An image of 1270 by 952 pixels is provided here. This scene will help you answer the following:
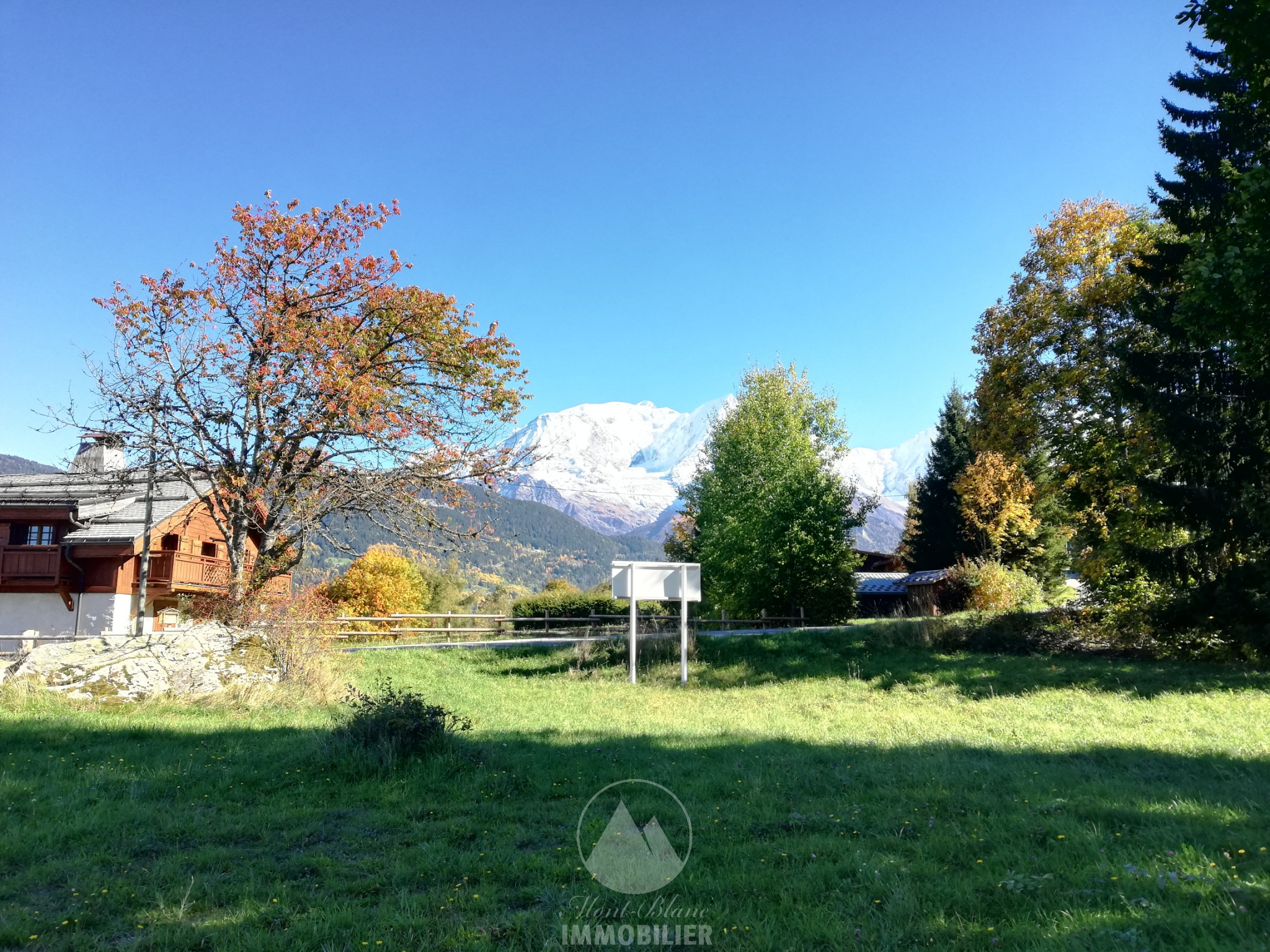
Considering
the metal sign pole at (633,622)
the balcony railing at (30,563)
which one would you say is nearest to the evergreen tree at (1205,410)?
the metal sign pole at (633,622)

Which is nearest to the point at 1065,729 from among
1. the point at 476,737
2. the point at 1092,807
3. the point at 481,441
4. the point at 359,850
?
the point at 1092,807

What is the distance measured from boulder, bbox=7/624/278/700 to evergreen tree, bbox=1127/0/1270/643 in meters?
18.5

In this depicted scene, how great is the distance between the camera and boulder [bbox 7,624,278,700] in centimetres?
1223

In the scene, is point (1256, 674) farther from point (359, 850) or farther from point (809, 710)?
point (359, 850)

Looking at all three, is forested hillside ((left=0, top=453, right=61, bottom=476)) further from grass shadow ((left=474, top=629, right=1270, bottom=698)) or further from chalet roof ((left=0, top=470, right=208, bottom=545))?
grass shadow ((left=474, top=629, right=1270, bottom=698))

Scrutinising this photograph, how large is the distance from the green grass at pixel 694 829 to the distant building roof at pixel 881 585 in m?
37.7

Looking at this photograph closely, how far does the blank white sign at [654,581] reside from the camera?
62.1 feet

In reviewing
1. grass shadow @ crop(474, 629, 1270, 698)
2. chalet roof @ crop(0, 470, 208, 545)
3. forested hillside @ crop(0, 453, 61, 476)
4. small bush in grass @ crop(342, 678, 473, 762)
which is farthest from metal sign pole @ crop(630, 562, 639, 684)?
forested hillside @ crop(0, 453, 61, 476)

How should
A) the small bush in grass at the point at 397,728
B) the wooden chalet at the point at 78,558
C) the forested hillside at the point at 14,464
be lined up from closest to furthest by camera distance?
the small bush in grass at the point at 397,728
the wooden chalet at the point at 78,558
the forested hillside at the point at 14,464

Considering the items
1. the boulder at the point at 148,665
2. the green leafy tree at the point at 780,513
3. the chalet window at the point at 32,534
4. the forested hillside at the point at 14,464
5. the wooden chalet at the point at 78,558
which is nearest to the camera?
the boulder at the point at 148,665

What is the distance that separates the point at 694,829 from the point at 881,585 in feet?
163

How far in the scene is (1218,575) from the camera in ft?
52.5

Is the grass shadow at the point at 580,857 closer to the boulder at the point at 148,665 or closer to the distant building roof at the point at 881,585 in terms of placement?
the boulder at the point at 148,665

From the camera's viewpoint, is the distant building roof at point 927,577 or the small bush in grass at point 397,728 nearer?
the small bush in grass at point 397,728
